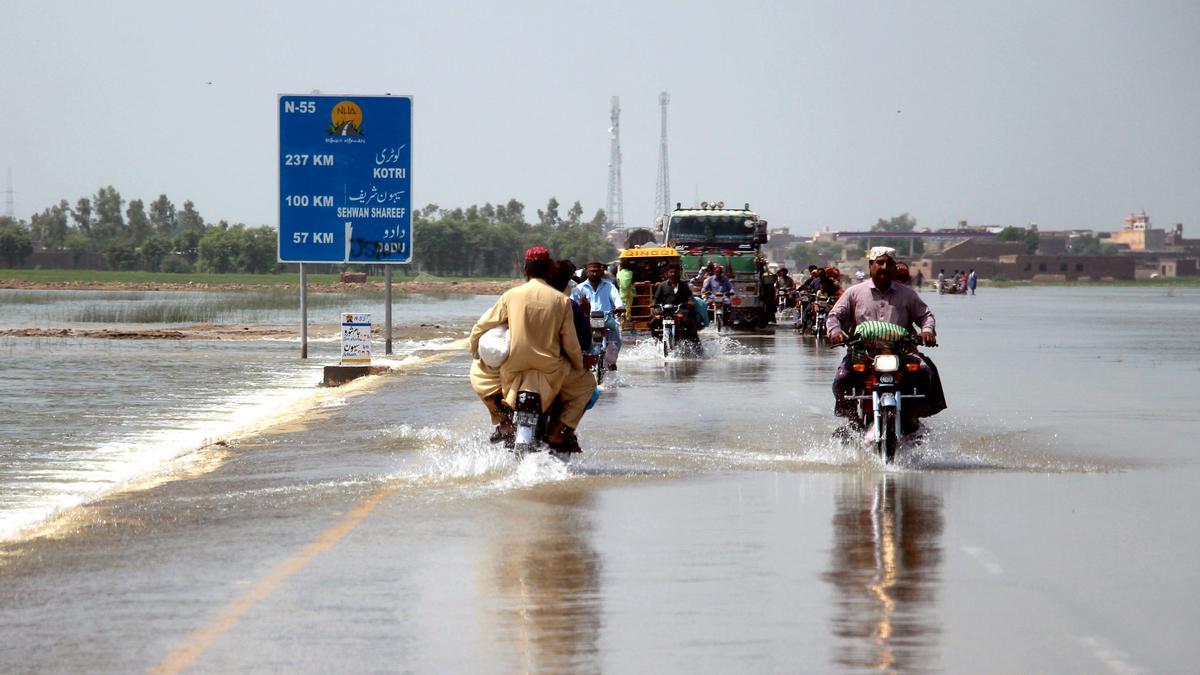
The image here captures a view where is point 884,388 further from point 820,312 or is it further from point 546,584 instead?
point 820,312

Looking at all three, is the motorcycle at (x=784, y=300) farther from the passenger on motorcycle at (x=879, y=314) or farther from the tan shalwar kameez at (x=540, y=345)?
the tan shalwar kameez at (x=540, y=345)

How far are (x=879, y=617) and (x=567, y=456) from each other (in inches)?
240

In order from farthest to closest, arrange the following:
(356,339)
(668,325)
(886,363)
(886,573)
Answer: (668,325) < (356,339) < (886,363) < (886,573)

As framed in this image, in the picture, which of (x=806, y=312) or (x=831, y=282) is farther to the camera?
(x=806, y=312)

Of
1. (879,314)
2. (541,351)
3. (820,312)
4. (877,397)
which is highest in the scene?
(879,314)

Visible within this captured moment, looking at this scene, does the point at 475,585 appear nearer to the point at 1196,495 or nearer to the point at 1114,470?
the point at 1196,495

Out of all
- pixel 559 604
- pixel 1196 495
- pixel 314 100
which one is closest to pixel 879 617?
pixel 559 604

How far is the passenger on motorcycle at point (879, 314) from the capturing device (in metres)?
14.6

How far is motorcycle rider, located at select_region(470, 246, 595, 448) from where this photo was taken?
43.8 ft

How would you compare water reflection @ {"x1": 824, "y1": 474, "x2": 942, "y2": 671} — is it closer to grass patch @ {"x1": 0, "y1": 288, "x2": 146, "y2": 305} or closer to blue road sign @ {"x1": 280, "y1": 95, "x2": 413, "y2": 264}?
blue road sign @ {"x1": 280, "y1": 95, "x2": 413, "y2": 264}

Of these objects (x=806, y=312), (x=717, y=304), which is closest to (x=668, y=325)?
(x=806, y=312)

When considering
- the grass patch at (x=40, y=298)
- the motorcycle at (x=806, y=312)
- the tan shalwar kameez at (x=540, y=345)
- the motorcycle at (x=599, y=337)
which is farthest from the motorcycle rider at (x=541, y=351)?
the grass patch at (x=40, y=298)

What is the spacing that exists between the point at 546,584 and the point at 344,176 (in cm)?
2346

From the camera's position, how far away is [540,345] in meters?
13.4
